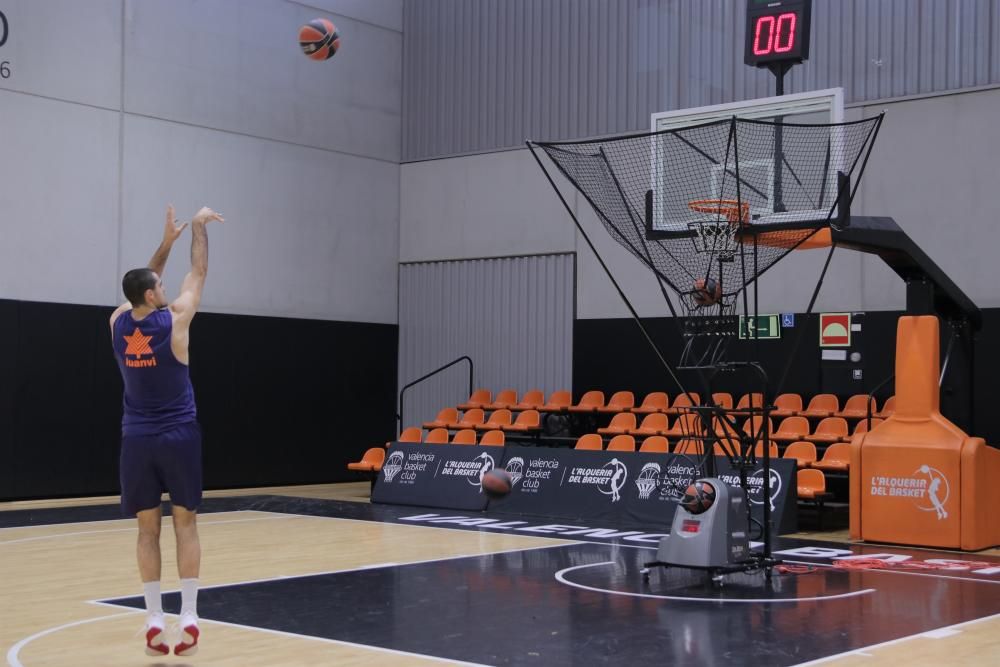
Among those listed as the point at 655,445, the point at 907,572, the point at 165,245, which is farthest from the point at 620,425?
the point at 165,245

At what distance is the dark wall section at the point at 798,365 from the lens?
1587cm

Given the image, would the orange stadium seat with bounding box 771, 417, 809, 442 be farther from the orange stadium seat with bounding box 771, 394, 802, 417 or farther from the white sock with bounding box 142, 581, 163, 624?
the white sock with bounding box 142, 581, 163, 624

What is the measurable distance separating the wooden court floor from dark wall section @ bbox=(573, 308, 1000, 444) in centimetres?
505

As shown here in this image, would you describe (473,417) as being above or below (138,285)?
below

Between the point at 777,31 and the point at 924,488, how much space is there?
4.91m

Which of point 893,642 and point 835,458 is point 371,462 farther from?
point 893,642

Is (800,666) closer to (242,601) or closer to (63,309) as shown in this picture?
(242,601)

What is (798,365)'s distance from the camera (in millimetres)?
17812

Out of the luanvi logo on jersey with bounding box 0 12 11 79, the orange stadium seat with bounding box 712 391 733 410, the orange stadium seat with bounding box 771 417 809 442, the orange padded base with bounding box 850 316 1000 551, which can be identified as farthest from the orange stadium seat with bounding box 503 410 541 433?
the luanvi logo on jersey with bounding box 0 12 11 79

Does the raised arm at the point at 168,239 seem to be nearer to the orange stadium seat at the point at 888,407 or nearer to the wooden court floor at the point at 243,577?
the wooden court floor at the point at 243,577

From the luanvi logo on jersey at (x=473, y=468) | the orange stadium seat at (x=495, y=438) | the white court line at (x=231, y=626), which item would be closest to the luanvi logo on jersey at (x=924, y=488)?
the luanvi logo on jersey at (x=473, y=468)

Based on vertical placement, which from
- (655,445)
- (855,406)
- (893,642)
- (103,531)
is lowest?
(103,531)

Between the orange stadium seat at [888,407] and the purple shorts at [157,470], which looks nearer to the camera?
the purple shorts at [157,470]

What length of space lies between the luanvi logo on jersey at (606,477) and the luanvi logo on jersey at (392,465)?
293cm
